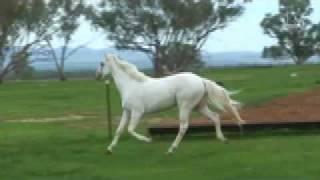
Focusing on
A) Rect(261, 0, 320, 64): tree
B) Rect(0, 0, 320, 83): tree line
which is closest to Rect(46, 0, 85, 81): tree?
Rect(0, 0, 320, 83): tree line

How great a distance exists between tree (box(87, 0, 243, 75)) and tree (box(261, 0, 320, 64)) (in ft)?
99.0

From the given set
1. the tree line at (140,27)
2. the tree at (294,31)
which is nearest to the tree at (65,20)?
the tree line at (140,27)

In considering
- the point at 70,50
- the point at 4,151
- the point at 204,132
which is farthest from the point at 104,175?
the point at 70,50

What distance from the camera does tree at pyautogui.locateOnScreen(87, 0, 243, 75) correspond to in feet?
217

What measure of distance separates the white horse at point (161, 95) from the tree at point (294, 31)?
8371 cm

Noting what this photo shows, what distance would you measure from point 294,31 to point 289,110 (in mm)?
79675

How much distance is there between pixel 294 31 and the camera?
10169 centimetres

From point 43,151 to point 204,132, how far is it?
12.2ft

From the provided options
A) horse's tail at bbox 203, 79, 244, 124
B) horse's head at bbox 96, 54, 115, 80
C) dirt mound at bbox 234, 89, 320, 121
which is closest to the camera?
horse's tail at bbox 203, 79, 244, 124

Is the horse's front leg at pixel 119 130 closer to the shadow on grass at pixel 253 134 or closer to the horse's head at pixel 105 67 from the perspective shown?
the horse's head at pixel 105 67

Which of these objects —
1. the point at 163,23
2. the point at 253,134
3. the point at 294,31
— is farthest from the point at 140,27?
the point at 253,134

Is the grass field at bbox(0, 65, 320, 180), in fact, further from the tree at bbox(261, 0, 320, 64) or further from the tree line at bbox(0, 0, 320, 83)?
the tree at bbox(261, 0, 320, 64)

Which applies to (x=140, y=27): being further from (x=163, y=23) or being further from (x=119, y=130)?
(x=119, y=130)

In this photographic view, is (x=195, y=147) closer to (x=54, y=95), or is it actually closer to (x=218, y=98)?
(x=218, y=98)
